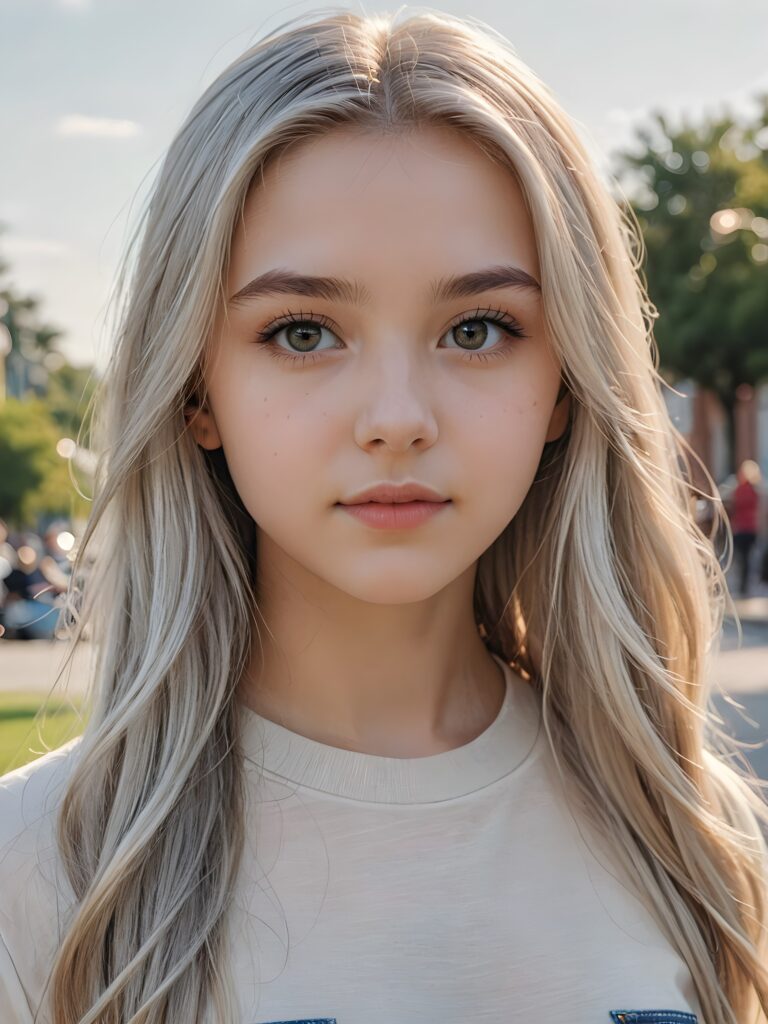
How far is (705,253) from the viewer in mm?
32719

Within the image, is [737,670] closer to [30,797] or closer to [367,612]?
[367,612]

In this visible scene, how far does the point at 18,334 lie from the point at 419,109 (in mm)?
83920

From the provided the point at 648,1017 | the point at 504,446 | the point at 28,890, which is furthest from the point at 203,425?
the point at 648,1017

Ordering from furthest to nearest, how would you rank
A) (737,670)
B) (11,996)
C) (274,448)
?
1. (737,670)
2. (274,448)
3. (11,996)

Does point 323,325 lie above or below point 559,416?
above

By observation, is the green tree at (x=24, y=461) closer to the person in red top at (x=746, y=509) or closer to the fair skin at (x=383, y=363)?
the person in red top at (x=746, y=509)

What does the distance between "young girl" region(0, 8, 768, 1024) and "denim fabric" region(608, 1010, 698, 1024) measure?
0.04 ft

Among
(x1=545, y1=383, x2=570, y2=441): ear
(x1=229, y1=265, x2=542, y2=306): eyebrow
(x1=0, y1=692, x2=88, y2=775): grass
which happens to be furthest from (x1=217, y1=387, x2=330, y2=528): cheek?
(x1=0, y1=692, x2=88, y2=775): grass

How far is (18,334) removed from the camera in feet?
269

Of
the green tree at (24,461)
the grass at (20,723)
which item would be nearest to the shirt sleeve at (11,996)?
the grass at (20,723)

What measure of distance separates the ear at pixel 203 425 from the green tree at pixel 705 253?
26087 mm

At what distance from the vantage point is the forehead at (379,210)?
173cm

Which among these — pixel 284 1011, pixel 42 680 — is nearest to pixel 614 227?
pixel 284 1011

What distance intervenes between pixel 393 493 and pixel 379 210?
36 cm
